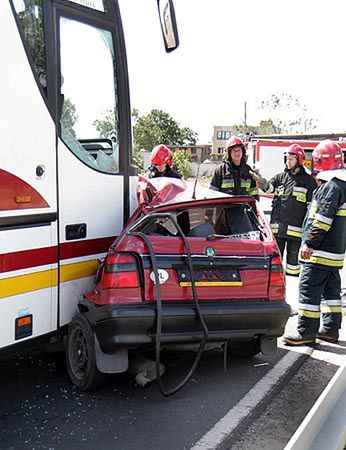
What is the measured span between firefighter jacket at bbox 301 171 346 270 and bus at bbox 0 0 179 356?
1794 millimetres

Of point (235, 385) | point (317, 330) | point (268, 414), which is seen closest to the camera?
point (268, 414)

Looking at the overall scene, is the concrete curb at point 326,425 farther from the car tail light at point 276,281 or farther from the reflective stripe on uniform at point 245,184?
the reflective stripe on uniform at point 245,184

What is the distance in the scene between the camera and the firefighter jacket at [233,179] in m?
6.23

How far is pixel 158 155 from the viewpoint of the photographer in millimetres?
6094

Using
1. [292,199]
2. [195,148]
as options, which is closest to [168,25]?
[292,199]

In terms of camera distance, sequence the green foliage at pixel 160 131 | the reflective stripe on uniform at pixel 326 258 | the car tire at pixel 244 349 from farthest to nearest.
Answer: the green foliage at pixel 160 131 → the reflective stripe on uniform at pixel 326 258 → the car tire at pixel 244 349

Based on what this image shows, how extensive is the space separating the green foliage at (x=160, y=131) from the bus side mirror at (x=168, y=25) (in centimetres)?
5995

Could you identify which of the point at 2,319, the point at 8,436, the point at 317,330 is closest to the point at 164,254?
the point at 2,319

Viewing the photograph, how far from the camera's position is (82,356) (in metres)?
3.78

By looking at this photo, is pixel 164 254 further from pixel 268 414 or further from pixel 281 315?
pixel 268 414

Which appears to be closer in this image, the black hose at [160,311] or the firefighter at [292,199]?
the black hose at [160,311]

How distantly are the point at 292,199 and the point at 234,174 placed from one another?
0.95 m

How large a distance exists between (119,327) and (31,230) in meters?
0.84

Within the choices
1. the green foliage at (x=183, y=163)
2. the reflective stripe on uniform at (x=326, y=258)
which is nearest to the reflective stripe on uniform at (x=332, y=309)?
the reflective stripe on uniform at (x=326, y=258)
